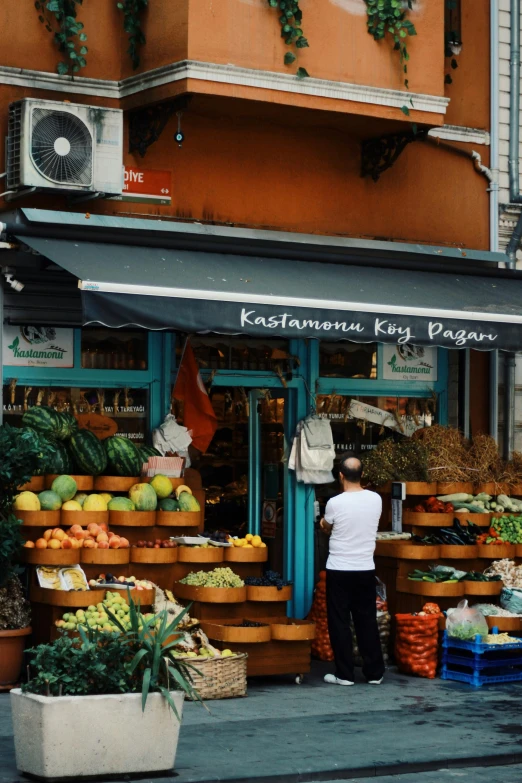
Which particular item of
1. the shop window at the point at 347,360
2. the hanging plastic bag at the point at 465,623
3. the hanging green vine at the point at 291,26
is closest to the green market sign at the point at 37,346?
the shop window at the point at 347,360

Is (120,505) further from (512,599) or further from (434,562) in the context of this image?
(512,599)

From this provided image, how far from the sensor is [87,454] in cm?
1147

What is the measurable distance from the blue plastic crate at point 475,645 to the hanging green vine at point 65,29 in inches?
236

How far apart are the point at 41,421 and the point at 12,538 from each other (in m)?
1.45

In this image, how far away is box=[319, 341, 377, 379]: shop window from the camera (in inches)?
531

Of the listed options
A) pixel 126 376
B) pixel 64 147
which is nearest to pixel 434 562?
pixel 126 376

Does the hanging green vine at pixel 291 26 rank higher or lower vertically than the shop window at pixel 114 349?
higher

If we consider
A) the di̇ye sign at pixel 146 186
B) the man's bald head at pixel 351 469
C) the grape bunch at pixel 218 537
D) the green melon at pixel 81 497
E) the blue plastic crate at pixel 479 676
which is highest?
the di̇ye sign at pixel 146 186

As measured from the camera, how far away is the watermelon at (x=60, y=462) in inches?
444

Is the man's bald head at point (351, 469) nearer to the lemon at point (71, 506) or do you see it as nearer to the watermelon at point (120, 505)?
the watermelon at point (120, 505)

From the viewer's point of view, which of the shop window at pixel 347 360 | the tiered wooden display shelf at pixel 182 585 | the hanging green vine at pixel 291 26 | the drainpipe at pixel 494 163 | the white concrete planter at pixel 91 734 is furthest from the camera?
the drainpipe at pixel 494 163

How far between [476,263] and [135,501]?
4.77m

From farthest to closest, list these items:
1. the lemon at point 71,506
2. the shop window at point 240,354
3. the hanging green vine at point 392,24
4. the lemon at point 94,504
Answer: the shop window at point 240,354 → the hanging green vine at point 392,24 → the lemon at point 94,504 → the lemon at point 71,506

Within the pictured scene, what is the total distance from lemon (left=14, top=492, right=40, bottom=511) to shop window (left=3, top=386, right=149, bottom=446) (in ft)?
3.02
